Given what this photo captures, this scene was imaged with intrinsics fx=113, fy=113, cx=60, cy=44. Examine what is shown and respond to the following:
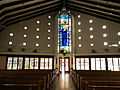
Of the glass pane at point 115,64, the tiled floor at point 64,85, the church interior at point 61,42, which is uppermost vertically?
the church interior at point 61,42

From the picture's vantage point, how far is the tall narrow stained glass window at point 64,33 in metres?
14.4

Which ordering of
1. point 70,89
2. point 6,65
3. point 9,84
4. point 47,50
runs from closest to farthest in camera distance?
point 9,84, point 70,89, point 6,65, point 47,50

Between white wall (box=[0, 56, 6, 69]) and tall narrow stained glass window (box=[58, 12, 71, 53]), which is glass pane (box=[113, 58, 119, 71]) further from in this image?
white wall (box=[0, 56, 6, 69])

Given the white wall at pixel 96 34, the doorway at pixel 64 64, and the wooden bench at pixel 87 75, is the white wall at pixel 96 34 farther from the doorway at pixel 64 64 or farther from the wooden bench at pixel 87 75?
the wooden bench at pixel 87 75

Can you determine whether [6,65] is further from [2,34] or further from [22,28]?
[22,28]

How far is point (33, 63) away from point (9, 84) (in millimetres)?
10786

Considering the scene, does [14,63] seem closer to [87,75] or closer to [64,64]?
[64,64]

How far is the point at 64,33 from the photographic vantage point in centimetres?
1470

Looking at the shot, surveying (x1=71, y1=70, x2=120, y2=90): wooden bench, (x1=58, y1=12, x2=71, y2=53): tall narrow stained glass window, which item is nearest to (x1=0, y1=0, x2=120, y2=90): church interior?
(x1=58, y1=12, x2=71, y2=53): tall narrow stained glass window

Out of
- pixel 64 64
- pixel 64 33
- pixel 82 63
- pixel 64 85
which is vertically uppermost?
pixel 64 33

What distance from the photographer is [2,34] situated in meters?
13.5

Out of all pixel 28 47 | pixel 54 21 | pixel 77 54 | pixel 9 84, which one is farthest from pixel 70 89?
pixel 54 21

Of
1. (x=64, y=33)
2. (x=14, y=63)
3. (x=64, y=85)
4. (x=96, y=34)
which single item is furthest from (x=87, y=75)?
(x=14, y=63)

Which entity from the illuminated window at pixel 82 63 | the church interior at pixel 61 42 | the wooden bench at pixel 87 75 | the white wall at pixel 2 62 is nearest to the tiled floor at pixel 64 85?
the wooden bench at pixel 87 75
